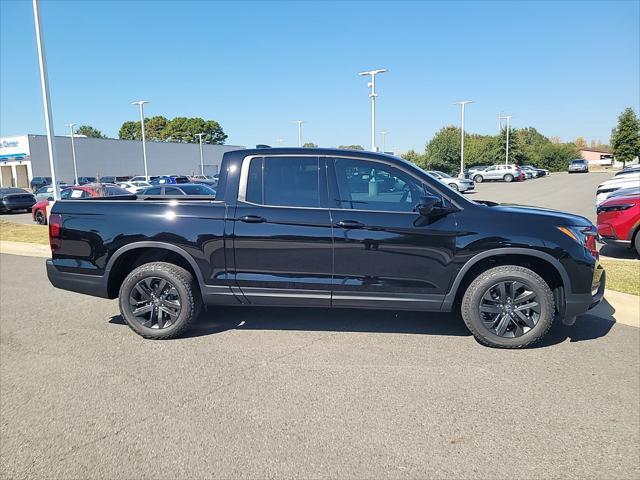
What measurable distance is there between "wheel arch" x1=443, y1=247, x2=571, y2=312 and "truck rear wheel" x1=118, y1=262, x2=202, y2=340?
258 centimetres

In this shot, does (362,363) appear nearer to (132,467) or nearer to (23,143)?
(132,467)

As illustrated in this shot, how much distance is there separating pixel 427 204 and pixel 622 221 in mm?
5611

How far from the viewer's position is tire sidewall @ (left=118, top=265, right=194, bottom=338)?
461cm

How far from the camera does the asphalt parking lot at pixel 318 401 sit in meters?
2.70

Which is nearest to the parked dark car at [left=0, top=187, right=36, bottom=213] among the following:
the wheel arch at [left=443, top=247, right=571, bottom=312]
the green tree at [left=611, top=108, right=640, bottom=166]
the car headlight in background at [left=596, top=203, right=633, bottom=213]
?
the wheel arch at [left=443, top=247, right=571, bottom=312]

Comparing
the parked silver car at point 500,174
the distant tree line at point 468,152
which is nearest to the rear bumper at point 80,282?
the parked silver car at point 500,174

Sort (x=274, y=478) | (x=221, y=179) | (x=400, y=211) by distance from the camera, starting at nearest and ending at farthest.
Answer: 1. (x=274, y=478)
2. (x=400, y=211)
3. (x=221, y=179)

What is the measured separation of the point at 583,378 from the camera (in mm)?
3729

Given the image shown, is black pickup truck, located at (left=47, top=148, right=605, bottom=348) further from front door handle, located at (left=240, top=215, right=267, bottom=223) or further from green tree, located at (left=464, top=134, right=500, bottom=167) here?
green tree, located at (left=464, top=134, right=500, bottom=167)

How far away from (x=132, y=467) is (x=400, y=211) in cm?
298

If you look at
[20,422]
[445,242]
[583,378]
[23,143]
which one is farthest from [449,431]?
[23,143]

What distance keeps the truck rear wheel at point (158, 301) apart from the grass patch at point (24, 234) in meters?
8.49

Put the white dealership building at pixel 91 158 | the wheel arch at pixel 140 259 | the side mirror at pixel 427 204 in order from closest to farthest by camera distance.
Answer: the side mirror at pixel 427 204
the wheel arch at pixel 140 259
the white dealership building at pixel 91 158

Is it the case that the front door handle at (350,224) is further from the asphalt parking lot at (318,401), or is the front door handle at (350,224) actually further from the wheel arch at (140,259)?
the wheel arch at (140,259)
